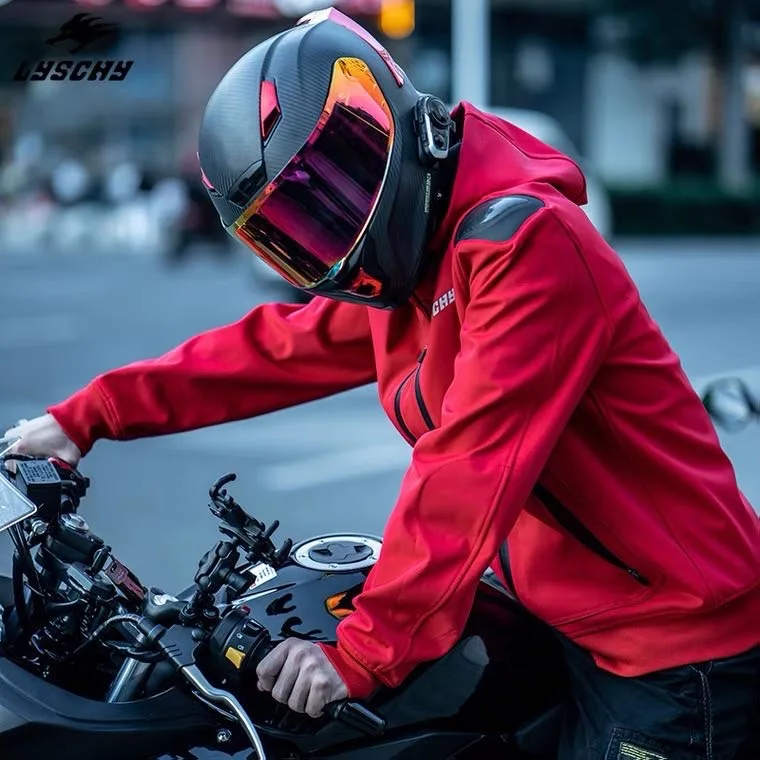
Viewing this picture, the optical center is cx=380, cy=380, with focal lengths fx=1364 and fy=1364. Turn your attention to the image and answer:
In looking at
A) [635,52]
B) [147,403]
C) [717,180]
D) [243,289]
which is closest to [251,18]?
[635,52]

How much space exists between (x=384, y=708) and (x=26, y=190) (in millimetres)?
30983

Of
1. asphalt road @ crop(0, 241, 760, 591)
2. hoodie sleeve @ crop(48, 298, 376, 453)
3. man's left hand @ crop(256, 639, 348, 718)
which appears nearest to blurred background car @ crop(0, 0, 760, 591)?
asphalt road @ crop(0, 241, 760, 591)

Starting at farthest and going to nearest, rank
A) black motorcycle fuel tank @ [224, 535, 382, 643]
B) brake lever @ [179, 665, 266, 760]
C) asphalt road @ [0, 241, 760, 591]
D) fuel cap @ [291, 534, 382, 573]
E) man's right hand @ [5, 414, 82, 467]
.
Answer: asphalt road @ [0, 241, 760, 591] < man's right hand @ [5, 414, 82, 467] < fuel cap @ [291, 534, 382, 573] < black motorcycle fuel tank @ [224, 535, 382, 643] < brake lever @ [179, 665, 266, 760]

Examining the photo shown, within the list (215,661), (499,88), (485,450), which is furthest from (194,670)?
(499,88)

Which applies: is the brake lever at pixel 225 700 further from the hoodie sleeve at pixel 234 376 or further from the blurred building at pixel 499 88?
the blurred building at pixel 499 88

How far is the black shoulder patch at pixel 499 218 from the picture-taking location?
1.98 meters

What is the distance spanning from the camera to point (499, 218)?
→ 201 centimetres

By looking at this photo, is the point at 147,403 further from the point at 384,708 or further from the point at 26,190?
the point at 26,190

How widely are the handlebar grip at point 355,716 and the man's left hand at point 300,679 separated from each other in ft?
0.04

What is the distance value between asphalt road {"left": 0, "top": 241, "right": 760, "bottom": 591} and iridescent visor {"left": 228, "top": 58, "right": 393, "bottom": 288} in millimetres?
695

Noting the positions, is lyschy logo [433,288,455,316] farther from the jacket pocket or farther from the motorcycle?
the motorcycle

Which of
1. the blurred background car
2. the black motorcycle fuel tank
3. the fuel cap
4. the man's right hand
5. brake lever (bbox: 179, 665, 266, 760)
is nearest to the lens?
brake lever (bbox: 179, 665, 266, 760)

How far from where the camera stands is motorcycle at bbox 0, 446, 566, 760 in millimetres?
1864

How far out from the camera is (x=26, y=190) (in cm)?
3148
